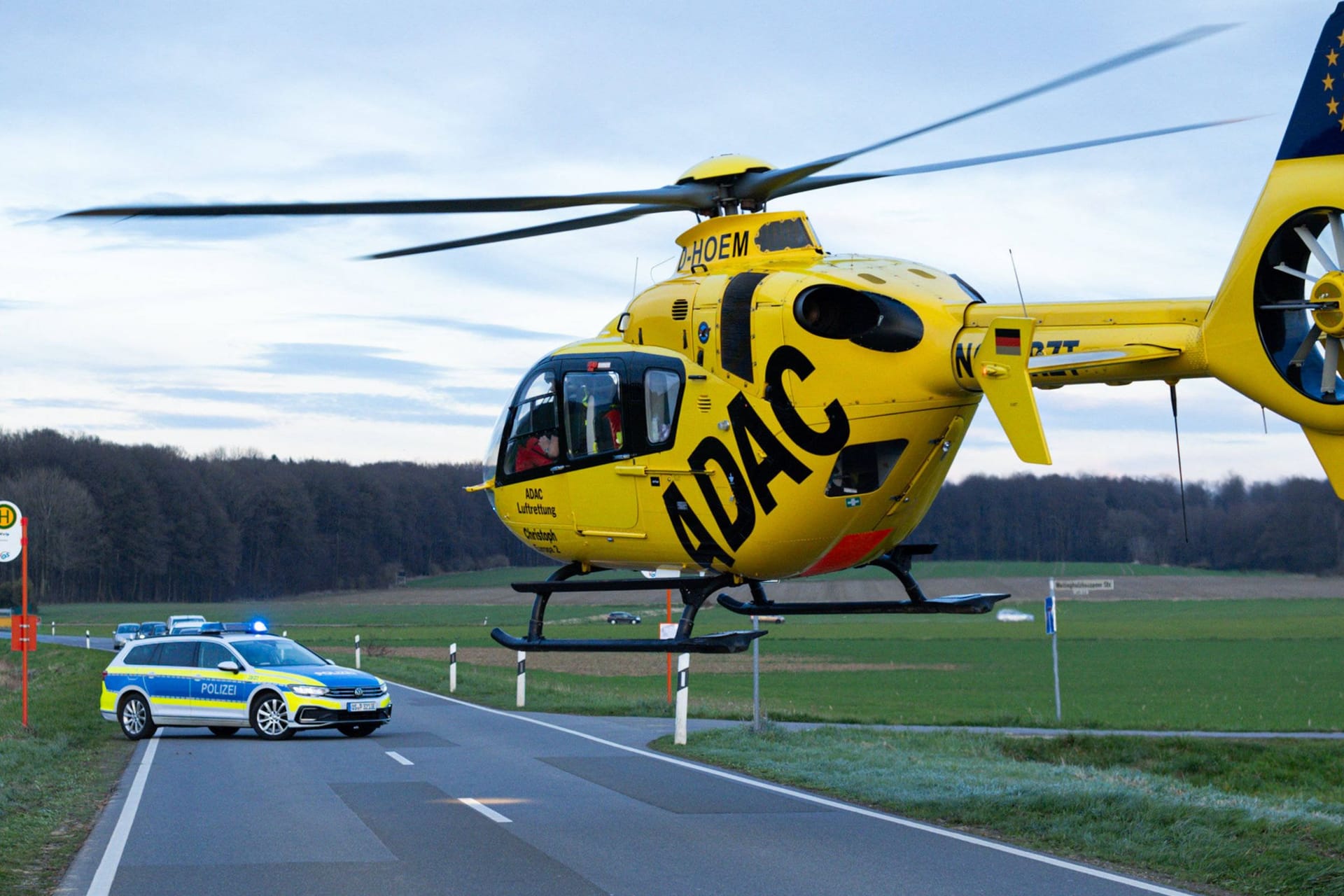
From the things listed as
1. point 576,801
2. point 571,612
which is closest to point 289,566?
point 571,612

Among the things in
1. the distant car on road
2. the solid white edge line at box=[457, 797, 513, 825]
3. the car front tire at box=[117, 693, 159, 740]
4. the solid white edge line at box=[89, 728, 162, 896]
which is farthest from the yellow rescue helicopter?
the distant car on road

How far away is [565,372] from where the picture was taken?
1222 centimetres

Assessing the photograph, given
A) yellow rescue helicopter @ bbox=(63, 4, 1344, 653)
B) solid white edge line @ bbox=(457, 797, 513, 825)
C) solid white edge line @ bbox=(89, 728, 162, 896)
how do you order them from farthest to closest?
solid white edge line @ bbox=(457, 797, 513, 825), solid white edge line @ bbox=(89, 728, 162, 896), yellow rescue helicopter @ bbox=(63, 4, 1344, 653)

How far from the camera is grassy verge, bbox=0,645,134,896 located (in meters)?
10.5

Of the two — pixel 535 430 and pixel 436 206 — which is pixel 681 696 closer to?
pixel 535 430

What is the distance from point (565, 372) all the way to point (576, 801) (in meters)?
4.48

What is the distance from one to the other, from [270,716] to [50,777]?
17.5 feet

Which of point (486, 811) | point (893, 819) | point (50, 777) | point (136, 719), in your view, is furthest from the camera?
point (136, 719)

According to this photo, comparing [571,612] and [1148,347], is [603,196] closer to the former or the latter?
[1148,347]

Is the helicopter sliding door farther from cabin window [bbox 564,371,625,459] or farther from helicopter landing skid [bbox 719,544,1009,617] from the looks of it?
helicopter landing skid [bbox 719,544,1009,617]

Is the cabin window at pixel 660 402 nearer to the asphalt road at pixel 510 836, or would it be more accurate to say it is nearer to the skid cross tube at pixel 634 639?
the skid cross tube at pixel 634 639

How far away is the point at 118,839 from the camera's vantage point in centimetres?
1150

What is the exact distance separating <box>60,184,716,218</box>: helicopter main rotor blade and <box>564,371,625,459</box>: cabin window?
1508 mm

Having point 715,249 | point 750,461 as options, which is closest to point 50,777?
point 750,461
